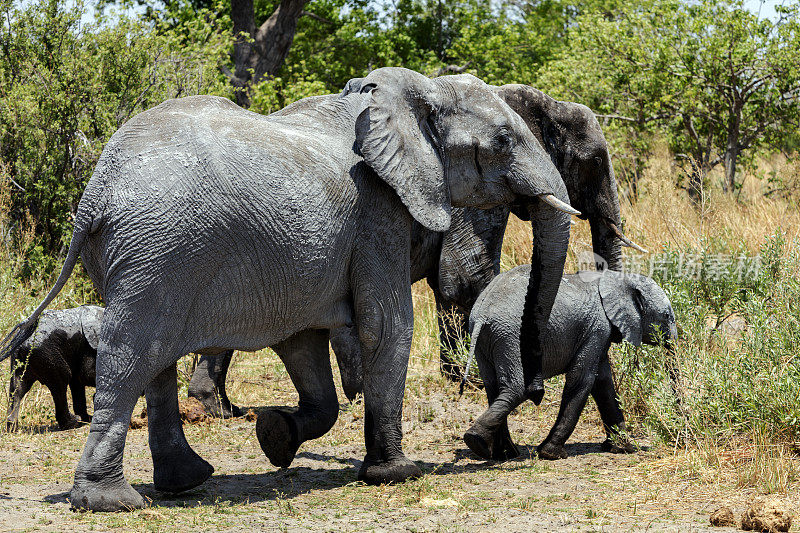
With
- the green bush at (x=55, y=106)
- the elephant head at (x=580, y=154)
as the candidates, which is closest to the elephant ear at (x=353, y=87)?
the elephant head at (x=580, y=154)

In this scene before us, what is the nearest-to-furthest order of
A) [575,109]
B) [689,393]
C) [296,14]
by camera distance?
[689,393] → [575,109] → [296,14]

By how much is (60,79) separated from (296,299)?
6.83 m

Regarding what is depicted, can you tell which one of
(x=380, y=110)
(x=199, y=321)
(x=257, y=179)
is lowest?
(x=199, y=321)

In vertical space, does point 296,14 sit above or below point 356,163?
above

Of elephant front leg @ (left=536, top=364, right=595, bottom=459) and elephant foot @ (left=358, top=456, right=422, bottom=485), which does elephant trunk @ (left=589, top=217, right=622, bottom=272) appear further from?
elephant foot @ (left=358, top=456, right=422, bottom=485)

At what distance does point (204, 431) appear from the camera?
779cm

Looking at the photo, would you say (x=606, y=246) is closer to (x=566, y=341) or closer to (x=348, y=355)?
(x=566, y=341)

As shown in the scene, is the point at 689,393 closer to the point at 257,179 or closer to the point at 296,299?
the point at 296,299

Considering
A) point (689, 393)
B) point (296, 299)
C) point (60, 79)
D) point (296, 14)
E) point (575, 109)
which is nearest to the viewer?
point (296, 299)

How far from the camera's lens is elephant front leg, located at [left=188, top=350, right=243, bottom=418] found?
27.2 ft

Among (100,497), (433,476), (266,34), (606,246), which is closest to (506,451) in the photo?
(433,476)

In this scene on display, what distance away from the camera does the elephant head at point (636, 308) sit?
23.0ft

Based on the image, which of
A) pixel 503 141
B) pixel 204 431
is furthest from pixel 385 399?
pixel 204 431

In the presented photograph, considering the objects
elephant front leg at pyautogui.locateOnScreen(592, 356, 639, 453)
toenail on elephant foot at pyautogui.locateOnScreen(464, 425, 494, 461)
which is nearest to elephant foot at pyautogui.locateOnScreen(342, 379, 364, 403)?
toenail on elephant foot at pyautogui.locateOnScreen(464, 425, 494, 461)
